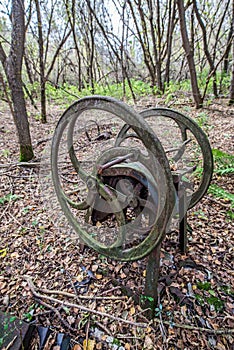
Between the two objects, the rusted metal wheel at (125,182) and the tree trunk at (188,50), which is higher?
the tree trunk at (188,50)

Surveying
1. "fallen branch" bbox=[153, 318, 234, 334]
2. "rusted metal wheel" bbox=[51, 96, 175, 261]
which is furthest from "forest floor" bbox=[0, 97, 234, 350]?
"rusted metal wheel" bbox=[51, 96, 175, 261]

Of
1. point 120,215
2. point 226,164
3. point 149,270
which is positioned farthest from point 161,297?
point 226,164

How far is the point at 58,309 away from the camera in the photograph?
5.12 ft

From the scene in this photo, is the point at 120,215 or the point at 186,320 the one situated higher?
the point at 120,215

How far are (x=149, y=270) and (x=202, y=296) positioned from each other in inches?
20.5

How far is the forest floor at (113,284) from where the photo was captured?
142 cm

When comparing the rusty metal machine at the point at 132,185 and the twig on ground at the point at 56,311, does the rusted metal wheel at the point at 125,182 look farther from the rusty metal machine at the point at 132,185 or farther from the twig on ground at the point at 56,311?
the twig on ground at the point at 56,311

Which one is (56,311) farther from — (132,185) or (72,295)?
(132,185)

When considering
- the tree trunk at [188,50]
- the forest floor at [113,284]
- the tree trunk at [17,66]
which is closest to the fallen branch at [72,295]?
the forest floor at [113,284]

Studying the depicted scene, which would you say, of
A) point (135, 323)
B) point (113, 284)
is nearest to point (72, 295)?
point (113, 284)

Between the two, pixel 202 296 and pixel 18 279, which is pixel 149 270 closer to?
pixel 202 296

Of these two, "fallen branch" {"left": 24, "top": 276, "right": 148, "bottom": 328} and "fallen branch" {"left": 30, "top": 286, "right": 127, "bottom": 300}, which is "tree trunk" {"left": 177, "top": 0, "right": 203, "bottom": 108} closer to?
"fallen branch" {"left": 30, "top": 286, "right": 127, "bottom": 300}

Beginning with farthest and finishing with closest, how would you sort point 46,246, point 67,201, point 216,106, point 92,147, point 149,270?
1. point 216,106
2. point 92,147
3. point 46,246
4. point 67,201
5. point 149,270

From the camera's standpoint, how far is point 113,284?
172cm
